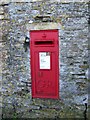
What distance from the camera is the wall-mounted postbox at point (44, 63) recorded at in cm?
472

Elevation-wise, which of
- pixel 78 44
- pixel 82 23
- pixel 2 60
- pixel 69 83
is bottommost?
pixel 69 83

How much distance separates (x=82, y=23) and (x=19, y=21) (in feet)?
3.70

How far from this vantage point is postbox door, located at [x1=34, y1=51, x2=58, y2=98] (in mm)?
4770

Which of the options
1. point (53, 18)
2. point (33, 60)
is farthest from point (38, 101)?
point (53, 18)

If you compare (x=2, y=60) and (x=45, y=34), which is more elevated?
(x=45, y=34)

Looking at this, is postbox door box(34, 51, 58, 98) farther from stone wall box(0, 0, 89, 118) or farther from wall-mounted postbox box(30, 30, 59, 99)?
stone wall box(0, 0, 89, 118)

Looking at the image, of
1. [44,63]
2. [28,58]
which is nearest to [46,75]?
[44,63]

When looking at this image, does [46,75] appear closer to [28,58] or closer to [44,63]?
[44,63]

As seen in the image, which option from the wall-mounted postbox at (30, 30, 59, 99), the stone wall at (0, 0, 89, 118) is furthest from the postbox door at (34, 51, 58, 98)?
the stone wall at (0, 0, 89, 118)

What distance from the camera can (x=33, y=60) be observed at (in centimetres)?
485

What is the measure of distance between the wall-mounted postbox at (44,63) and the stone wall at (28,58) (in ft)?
0.30

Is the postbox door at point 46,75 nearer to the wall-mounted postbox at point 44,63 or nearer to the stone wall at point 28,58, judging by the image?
the wall-mounted postbox at point 44,63

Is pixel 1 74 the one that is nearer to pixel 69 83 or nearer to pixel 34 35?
pixel 34 35

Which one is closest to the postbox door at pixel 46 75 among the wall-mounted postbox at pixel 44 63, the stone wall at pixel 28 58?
the wall-mounted postbox at pixel 44 63
